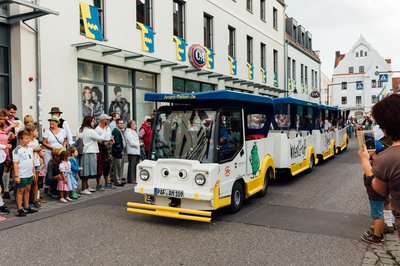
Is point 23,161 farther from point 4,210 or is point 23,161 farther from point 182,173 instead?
point 182,173

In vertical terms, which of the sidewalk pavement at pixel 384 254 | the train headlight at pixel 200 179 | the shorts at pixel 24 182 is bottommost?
the sidewalk pavement at pixel 384 254

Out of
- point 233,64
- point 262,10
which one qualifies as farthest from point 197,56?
point 262,10

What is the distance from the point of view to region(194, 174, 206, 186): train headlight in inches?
235

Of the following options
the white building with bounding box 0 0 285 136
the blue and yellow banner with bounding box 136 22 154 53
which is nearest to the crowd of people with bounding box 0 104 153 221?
the white building with bounding box 0 0 285 136

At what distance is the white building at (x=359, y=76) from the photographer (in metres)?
69.9

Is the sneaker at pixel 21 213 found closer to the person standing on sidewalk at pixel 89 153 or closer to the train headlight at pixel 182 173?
the person standing on sidewalk at pixel 89 153

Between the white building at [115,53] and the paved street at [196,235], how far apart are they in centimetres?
396

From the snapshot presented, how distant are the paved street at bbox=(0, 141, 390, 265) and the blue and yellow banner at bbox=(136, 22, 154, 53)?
7.57m

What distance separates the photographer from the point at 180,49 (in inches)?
632

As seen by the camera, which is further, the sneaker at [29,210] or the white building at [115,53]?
the white building at [115,53]

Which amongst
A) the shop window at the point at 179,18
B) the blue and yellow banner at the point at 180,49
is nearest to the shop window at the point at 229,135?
the blue and yellow banner at the point at 180,49

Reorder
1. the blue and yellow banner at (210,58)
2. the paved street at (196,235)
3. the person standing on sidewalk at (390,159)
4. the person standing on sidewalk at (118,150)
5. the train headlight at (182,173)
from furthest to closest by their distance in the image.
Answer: the blue and yellow banner at (210,58) < the person standing on sidewalk at (118,150) < the train headlight at (182,173) < the paved street at (196,235) < the person standing on sidewalk at (390,159)

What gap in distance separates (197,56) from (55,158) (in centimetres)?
1038

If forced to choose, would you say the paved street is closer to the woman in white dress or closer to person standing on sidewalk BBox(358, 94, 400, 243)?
the woman in white dress
